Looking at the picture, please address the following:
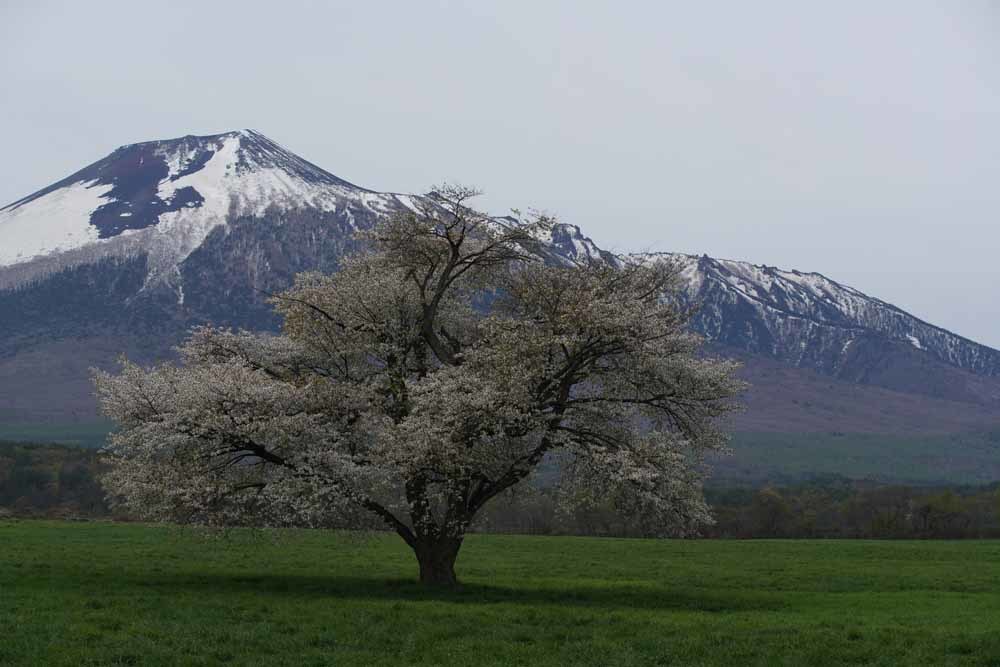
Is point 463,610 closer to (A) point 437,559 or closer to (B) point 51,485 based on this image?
(A) point 437,559

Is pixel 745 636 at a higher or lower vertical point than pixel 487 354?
lower

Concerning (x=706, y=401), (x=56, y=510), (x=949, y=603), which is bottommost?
(x=56, y=510)

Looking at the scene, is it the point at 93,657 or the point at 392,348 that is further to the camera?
the point at 392,348

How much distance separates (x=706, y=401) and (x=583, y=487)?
511cm

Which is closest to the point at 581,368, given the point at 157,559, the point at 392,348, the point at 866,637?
the point at 392,348

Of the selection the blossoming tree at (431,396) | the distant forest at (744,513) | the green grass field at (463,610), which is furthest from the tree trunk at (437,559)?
the distant forest at (744,513)

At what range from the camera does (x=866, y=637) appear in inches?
907

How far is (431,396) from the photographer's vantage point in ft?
100.0

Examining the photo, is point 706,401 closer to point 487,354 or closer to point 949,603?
→ point 487,354

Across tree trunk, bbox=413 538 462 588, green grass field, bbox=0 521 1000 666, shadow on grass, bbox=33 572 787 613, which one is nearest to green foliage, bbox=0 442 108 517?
green grass field, bbox=0 521 1000 666

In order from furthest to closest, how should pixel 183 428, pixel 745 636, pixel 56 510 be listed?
pixel 56 510 → pixel 183 428 → pixel 745 636

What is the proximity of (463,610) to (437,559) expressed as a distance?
23.5 ft

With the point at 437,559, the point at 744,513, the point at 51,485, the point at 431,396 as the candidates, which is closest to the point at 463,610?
the point at 431,396

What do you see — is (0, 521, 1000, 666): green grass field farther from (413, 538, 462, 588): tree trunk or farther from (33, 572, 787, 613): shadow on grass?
(413, 538, 462, 588): tree trunk
